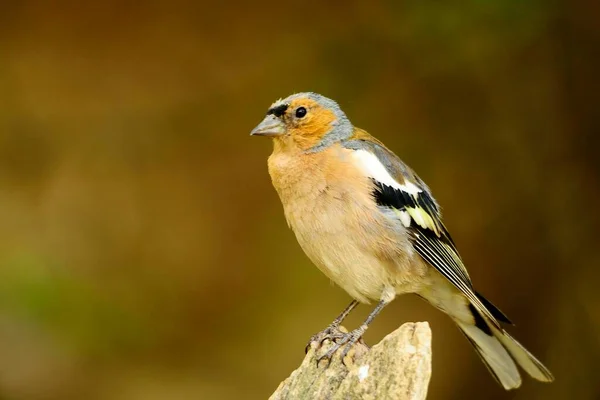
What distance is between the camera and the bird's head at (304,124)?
319 cm

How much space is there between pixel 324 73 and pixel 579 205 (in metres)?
1.67

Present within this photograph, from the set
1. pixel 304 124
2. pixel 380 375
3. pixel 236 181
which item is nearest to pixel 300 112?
pixel 304 124

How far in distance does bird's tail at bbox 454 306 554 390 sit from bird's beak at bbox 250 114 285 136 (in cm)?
106

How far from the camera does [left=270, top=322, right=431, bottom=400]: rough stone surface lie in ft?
7.41

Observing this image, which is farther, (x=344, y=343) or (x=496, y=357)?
(x=496, y=357)

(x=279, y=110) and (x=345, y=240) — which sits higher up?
(x=279, y=110)

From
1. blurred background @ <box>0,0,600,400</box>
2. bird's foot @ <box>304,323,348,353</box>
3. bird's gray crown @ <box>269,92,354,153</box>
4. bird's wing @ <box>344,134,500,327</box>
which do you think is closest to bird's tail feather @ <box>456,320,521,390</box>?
bird's wing @ <box>344,134,500,327</box>

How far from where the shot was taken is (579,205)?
→ 471 centimetres

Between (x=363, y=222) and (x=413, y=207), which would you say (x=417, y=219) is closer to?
(x=413, y=207)

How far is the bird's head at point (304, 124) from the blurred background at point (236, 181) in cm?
144

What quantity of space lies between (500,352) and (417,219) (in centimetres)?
70

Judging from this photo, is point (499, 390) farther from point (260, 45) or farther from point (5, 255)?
point (5, 255)

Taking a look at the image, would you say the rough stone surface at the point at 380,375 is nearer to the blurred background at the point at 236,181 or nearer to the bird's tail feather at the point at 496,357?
the bird's tail feather at the point at 496,357

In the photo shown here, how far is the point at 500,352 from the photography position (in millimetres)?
3342
